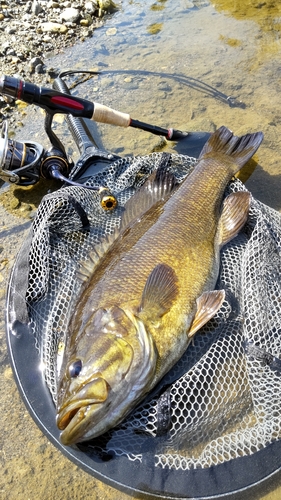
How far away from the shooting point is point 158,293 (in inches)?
93.2

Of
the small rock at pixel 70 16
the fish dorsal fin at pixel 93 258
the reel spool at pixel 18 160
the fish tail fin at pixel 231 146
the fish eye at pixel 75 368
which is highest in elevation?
the small rock at pixel 70 16

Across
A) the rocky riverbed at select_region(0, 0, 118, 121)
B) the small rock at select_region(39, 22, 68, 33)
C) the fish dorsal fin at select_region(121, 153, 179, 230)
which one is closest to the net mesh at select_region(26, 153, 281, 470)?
the fish dorsal fin at select_region(121, 153, 179, 230)

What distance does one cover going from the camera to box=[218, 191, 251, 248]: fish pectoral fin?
9.89ft

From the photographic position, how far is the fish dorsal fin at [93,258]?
2633 millimetres

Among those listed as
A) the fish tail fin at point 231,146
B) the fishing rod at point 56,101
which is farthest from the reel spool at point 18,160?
the fish tail fin at point 231,146

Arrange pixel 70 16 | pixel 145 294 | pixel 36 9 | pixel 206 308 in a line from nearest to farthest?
pixel 145 294, pixel 206 308, pixel 70 16, pixel 36 9

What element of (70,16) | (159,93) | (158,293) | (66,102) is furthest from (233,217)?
(70,16)

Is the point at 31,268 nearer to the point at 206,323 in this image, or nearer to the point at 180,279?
the point at 180,279

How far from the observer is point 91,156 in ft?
11.5

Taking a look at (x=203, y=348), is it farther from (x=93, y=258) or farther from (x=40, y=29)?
(x=40, y=29)

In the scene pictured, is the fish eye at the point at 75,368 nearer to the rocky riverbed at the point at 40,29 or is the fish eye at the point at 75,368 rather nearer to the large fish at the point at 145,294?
the large fish at the point at 145,294

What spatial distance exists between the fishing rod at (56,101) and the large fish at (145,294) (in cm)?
80

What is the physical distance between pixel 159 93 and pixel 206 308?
3.67 meters

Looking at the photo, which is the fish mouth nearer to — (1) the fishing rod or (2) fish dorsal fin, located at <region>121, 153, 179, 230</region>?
(2) fish dorsal fin, located at <region>121, 153, 179, 230</region>
